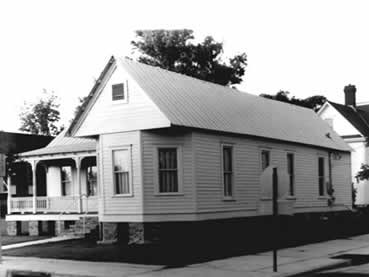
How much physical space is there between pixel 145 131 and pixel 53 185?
38.0ft

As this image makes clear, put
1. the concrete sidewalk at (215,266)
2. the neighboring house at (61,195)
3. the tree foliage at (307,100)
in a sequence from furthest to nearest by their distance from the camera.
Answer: the tree foliage at (307,100) < the neighboring house at (61,195) < the concrete sidewalk at (215,266)

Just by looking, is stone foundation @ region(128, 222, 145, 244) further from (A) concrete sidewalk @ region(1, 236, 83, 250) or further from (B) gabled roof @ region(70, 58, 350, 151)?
(A) concrete sidewalk @ region(1, 236, 83, 250)

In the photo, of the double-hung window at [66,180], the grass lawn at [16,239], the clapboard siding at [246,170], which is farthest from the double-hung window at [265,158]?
the grass lawn at [16,239]

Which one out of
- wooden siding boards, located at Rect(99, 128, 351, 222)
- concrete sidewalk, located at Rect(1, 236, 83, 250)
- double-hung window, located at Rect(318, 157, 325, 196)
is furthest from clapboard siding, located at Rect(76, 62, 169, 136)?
double-hung window, located at Rect(318, 157, 325, 196)

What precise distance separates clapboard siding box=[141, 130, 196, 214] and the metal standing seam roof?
34.2 inches

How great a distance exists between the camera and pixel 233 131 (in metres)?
25.8

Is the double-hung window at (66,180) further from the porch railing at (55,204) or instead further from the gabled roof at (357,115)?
the gabled roof at (357,115)

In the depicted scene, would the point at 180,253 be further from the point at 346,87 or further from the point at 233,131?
the point at 346,87

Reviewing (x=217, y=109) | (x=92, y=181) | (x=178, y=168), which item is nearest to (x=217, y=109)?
(x=217, y=109)

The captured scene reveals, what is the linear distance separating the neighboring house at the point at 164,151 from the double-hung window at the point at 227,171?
0.13 ft

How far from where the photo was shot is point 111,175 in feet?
80.9

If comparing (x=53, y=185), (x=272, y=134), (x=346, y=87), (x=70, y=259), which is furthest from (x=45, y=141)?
(x=346, y=87)

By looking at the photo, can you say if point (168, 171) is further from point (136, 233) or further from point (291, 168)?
point (291, 168)

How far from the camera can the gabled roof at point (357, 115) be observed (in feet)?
169
